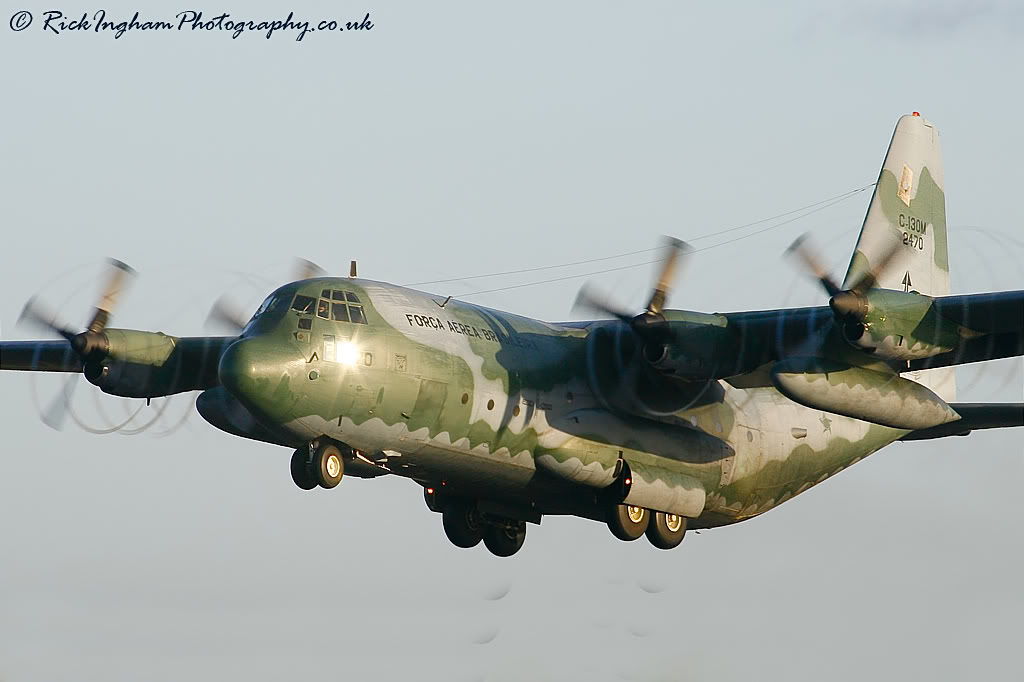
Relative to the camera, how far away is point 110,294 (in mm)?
26125

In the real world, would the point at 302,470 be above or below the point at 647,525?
below

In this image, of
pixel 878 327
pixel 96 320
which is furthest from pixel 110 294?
pixel 878 327

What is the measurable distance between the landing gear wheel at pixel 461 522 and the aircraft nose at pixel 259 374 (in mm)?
5232

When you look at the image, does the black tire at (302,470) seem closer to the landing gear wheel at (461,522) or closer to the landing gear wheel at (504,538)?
the landing gear wheel at (461,522)

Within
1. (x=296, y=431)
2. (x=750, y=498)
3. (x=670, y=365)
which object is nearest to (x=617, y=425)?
(x=670, y=365)

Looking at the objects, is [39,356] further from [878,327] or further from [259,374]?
[878,327]

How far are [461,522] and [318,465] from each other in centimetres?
453

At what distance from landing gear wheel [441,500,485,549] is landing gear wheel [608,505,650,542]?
2496 millimetres

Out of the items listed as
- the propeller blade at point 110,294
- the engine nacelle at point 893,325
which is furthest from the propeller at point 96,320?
the engine nacelle at point 893,325

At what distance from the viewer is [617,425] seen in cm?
2514

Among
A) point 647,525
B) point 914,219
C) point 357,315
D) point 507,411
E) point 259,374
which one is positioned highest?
point 914,219

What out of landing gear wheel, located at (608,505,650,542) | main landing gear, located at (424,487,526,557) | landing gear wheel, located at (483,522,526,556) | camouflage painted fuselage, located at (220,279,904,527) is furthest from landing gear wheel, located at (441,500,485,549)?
landing gear wheel, located at (608,505,650,542)

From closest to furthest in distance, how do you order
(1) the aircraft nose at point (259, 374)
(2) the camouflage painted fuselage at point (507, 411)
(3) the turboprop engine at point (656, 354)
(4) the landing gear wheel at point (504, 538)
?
(1) the aircraft nose at point (259, 374) < (2) the camouflage painted fuselage at point (507, 411) < (3) the turboprop engine at point (656, 354) < (4) the landing gear wheel at point (504, 538)

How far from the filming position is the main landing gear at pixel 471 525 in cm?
2622
